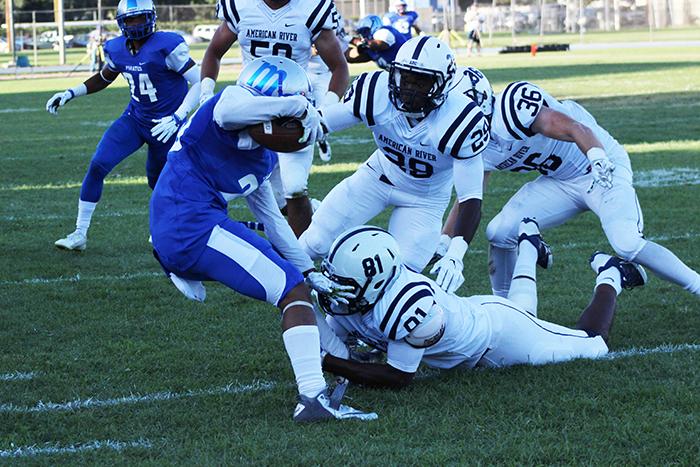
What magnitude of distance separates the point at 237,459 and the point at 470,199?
1863mm

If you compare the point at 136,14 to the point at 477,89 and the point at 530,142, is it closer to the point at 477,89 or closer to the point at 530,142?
the point at 477,89

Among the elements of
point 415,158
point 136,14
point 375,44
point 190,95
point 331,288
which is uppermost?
point 136,14

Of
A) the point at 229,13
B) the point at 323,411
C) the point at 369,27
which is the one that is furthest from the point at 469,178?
the point at 369,27

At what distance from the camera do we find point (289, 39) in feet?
23.1

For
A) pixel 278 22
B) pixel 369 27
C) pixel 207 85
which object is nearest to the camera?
pixel 207 85

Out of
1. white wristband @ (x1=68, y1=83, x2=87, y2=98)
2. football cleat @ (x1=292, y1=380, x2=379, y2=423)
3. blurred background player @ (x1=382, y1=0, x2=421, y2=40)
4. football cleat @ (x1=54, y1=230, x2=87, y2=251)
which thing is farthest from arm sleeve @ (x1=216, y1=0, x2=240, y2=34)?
blurred background player @ (x1=382, y1=0, x2=421, y2=40)

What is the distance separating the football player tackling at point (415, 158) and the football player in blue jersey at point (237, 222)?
2.49ft

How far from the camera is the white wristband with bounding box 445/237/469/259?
4.73 meters

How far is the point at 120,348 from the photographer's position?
5234mm

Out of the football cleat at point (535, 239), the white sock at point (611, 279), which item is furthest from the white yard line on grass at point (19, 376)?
the white sock at point (611, 279)

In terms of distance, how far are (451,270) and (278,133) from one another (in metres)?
1.02

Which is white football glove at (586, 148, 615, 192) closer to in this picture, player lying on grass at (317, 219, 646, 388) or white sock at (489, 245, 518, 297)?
player lying on grass at (317, 219, 646, 388)

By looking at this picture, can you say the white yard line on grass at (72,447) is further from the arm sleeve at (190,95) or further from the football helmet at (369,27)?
the football helmet at (369,27)

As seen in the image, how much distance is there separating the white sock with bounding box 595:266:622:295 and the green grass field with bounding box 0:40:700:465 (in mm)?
230
